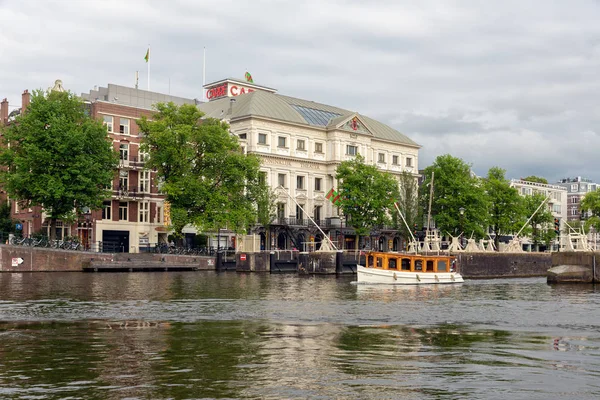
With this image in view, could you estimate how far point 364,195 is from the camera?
108125 millimetres

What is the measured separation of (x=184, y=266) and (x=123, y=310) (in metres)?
54.9

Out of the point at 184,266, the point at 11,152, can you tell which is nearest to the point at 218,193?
the point at 184,266

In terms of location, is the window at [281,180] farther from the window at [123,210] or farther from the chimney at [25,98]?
the chimney at [25,98]

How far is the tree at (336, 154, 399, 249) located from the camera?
354ft

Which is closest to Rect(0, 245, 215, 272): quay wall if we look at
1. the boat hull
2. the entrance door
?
the entrance door

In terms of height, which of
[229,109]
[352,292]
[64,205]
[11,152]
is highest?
[229,109]

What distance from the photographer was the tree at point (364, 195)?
108 m

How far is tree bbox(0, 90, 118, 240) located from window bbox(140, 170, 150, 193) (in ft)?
48.1

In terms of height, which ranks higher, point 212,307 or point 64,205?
point 64,205

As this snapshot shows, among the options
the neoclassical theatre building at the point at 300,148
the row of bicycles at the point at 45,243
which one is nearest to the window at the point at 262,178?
the neoclassical theatre building at the point at 300,148

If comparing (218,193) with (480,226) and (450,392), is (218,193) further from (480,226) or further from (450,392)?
(450,392)

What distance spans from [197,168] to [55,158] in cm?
1859

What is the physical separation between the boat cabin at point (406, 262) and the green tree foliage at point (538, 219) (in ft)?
207

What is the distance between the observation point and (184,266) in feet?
306
